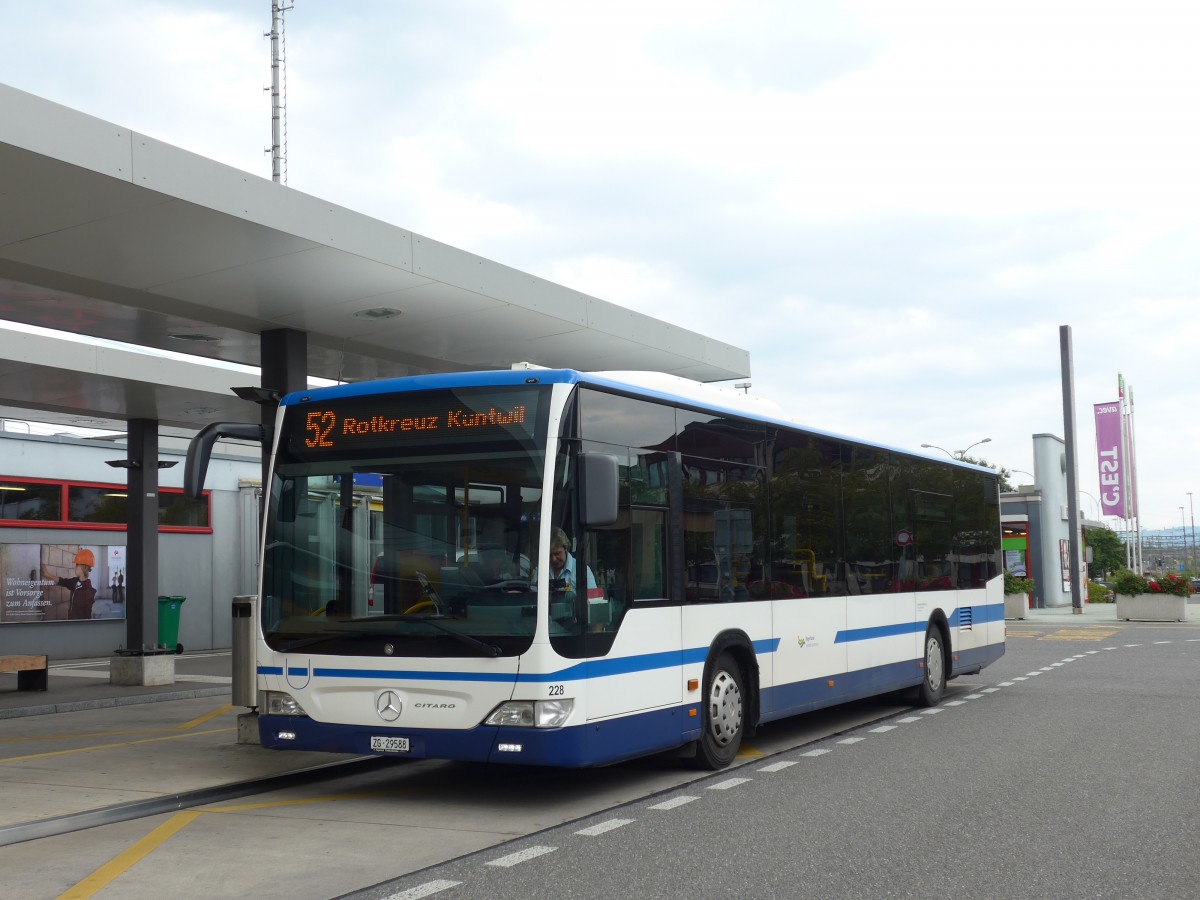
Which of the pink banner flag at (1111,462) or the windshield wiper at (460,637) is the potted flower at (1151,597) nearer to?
the pink banner flag at (1111,462)

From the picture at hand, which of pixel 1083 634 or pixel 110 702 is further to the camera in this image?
pixel 1083 634

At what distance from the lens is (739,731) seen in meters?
10.1

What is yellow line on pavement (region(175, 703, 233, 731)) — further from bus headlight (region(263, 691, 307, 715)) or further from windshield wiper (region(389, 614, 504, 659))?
windshield wiper (region(389, 614, 504, 659))

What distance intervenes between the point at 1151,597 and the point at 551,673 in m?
32.4

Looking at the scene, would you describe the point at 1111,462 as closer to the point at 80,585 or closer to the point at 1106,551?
the point at 80,585

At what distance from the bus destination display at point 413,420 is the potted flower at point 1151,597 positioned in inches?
1260

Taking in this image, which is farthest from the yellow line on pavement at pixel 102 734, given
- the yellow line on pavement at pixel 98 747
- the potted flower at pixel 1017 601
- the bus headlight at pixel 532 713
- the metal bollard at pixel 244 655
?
the potted flower at pixel 1017 601

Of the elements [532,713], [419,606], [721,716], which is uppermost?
[419,606]

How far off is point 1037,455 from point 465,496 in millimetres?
48900

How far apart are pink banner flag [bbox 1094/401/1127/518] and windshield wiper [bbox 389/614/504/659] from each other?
4779 cm

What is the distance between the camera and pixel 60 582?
24.7 m

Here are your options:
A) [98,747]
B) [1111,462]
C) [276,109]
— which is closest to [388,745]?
[98,747]

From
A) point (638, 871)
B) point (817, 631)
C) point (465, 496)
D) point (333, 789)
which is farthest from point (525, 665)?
point (817, 631)

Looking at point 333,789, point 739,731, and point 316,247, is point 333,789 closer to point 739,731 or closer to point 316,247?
point 739,731
